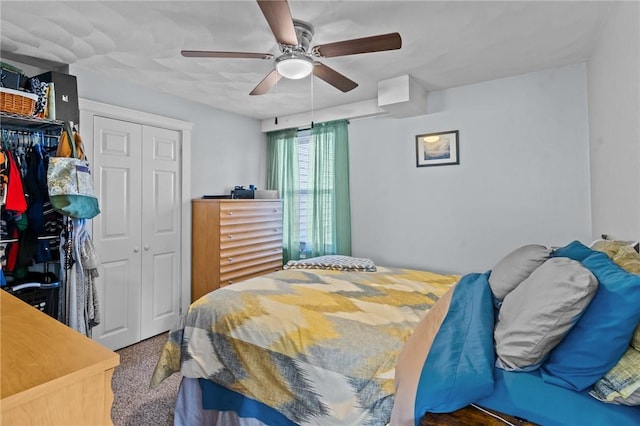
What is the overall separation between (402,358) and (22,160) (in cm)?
287

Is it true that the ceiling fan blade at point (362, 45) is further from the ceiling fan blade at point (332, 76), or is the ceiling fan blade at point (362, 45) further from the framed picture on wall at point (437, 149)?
the framed picture on wall at point (437, 149)

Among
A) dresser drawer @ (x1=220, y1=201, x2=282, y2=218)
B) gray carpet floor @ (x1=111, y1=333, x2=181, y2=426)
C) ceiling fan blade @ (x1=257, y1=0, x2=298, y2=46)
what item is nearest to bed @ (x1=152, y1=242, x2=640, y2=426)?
gray carpet floor @ (x1=111, y1=333, x2=181, y2=426)

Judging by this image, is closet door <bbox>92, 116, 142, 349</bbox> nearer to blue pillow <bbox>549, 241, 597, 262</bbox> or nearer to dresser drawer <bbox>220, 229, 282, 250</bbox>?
dresser drawer <bbox>220, 229, 282, 250</bbox>

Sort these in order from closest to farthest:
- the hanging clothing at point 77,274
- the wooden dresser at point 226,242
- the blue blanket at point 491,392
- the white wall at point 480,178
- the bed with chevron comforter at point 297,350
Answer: the blue blanket at point 491,392
the bed with chevron comforter at point 297,350
the hanging clothing at point 77,274
the white wall at point 480,178
the wooden dresser at point 226,242

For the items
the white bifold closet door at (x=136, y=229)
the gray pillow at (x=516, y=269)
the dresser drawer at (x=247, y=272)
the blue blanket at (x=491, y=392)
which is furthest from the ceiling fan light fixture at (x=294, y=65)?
the dresser drawer at (x=247, y=272)

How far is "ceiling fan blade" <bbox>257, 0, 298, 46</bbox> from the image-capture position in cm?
154

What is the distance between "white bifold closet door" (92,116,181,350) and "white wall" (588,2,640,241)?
11.9 feet

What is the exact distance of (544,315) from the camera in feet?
3.57

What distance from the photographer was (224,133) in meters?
4.16

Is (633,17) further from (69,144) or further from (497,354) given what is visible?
(69,144)

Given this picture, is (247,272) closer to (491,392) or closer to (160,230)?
(160,230)

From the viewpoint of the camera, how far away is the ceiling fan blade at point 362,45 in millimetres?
1827

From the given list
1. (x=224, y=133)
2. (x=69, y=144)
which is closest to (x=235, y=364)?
(x=69, y=144)

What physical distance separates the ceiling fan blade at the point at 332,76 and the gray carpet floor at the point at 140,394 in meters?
2.43
